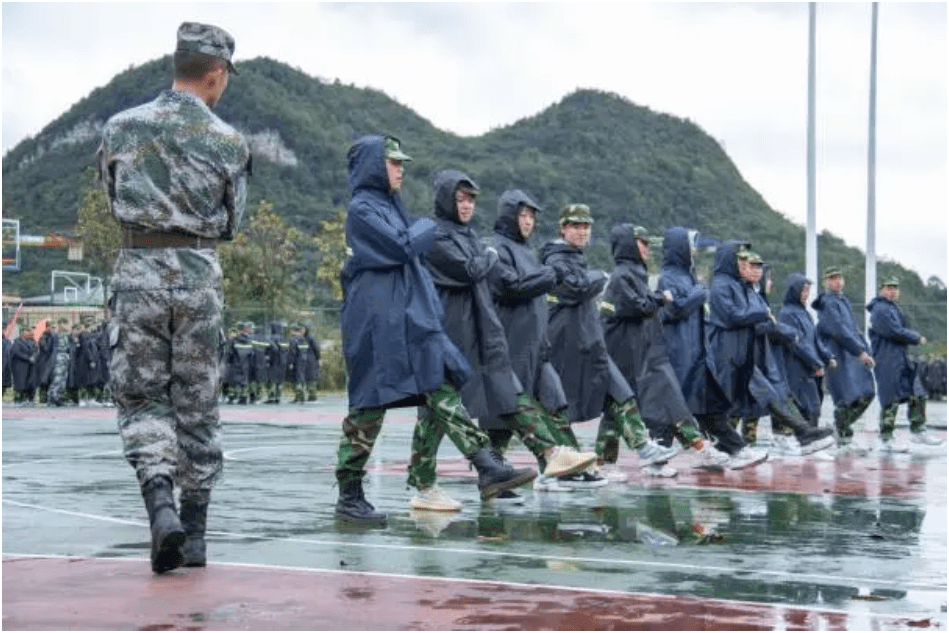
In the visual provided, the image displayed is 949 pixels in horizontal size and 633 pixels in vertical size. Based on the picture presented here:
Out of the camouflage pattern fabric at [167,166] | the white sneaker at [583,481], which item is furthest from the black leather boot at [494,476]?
the camouflage pattern fabric at [167,166]

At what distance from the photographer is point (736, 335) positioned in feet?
53.8

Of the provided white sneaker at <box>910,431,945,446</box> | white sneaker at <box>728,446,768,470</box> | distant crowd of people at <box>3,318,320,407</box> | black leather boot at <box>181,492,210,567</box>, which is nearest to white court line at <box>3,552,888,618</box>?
black leather boot at <box>181,492,210,567</box>

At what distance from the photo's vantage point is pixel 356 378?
10.3 m

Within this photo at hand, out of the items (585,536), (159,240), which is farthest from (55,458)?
(159,240)

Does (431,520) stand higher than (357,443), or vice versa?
(357,443)

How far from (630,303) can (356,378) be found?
482 centimetres

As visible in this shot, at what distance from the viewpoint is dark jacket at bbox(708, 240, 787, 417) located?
16281 millimetres

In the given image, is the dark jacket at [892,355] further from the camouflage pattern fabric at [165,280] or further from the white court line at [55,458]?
the camouflage pattern fabric at [165,280]

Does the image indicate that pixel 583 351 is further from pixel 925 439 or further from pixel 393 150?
pixel 925 439

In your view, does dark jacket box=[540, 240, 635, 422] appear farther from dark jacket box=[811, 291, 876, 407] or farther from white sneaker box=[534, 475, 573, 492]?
dark jacket box=[811, 291, 876, 407]

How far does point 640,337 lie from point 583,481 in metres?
2.04

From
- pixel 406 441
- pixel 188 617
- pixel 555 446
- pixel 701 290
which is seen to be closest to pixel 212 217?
pixel 188 617

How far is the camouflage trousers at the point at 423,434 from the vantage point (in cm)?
1033

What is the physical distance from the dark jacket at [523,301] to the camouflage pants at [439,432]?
5.86 feet
